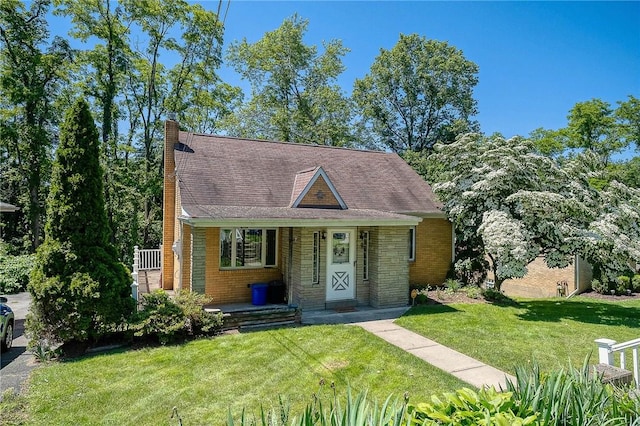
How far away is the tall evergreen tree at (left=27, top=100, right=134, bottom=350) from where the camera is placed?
8531 millimetres

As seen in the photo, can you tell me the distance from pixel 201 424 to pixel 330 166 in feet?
44.0

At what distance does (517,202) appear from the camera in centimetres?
1385

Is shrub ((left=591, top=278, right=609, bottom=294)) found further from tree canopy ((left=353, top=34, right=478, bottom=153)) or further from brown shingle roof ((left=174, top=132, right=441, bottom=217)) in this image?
tree canopy ((left=353, top=34, right=478, bottom=153))

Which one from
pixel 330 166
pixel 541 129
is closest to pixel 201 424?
pixel 330 166

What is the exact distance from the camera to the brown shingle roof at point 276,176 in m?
13.8

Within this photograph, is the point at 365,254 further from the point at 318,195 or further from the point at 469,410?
the point at 469,410

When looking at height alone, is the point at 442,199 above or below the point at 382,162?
below

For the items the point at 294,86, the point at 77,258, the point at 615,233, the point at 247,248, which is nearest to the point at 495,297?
the point at 615,233

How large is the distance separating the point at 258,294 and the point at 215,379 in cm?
517

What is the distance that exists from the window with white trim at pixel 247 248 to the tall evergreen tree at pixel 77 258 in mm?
3505

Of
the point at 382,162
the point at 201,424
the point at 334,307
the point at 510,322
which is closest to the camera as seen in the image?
the point at 201,424

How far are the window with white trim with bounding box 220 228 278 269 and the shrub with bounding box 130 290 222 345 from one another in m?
2.35

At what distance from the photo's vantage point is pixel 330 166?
17688 millimetres

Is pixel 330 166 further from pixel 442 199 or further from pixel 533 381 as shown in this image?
pixel 533 381
